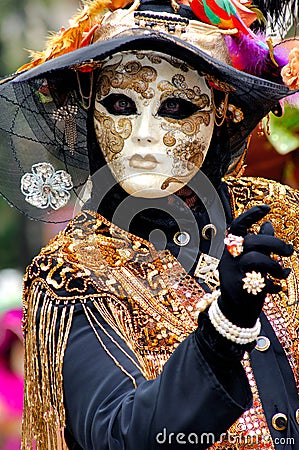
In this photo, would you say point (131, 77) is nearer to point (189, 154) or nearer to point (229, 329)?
point (189, 154)

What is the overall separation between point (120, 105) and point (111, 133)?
78mm

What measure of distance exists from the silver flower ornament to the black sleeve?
63cm

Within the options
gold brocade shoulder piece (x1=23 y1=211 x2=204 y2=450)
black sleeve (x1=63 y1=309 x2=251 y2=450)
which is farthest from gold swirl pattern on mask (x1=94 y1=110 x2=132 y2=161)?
black sleeve (x1=63 y1=309 x2=251 y2=450)

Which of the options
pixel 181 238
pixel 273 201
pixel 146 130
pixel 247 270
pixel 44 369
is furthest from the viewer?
pixel 273 201

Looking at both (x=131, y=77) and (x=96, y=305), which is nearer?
(x=96, y=305)

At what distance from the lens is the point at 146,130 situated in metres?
2.50

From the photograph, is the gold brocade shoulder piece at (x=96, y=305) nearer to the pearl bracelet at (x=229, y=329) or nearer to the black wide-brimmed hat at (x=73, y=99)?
the black wide-brimmed hat at (x=73, y=99)

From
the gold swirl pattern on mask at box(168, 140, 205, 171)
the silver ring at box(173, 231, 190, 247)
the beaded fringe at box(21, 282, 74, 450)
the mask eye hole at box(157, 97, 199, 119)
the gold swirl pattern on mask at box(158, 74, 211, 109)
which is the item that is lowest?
the beaded fringe at box(21, 282, 74, 450)

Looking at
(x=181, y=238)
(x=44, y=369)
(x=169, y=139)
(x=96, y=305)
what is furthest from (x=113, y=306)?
(x=169, y=139)

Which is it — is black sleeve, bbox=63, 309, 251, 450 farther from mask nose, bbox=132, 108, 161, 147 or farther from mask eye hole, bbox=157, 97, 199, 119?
mask eye hole, bbox=157, 97, 199, 119

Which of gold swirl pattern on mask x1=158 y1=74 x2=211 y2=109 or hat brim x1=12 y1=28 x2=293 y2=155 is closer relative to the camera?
hat brim x1=12 y1=28 x2=293 y2=155

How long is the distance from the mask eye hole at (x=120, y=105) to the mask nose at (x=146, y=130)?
0.14 ft

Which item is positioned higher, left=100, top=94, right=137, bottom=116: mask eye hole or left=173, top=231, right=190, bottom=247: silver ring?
left=100, top=94, right=137, bottom=116: mask eye hole

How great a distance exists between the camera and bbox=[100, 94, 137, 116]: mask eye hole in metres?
2.56
